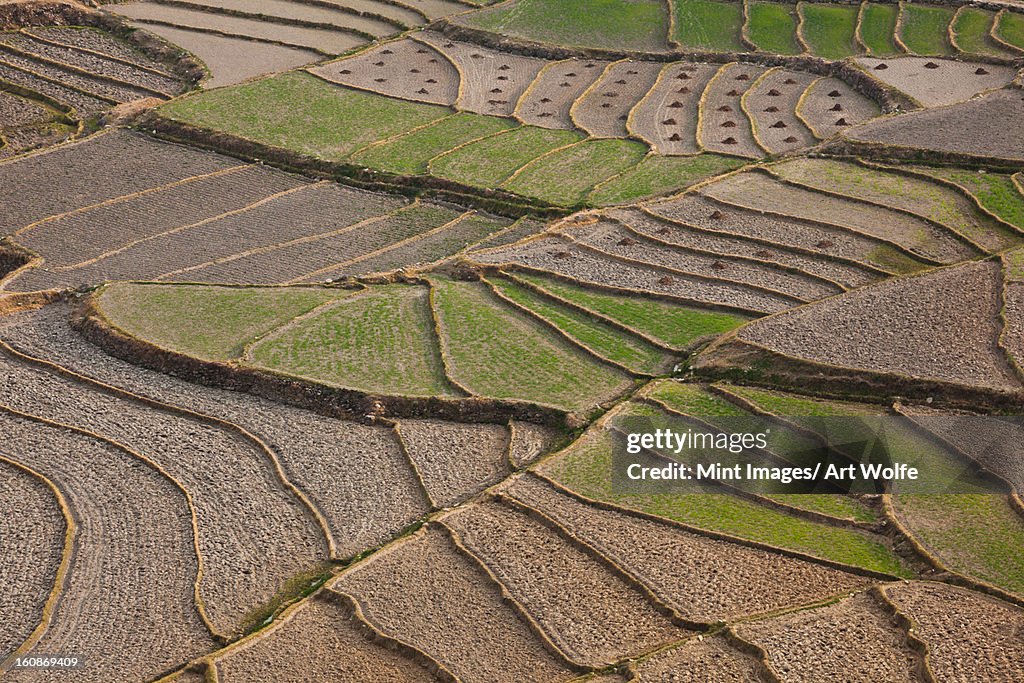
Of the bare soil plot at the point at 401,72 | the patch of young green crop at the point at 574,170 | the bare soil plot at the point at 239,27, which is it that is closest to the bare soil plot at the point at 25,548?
the patch of young green crop at the point at 574,170

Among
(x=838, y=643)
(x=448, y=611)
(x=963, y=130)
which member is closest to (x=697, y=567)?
(x=838, y=643)

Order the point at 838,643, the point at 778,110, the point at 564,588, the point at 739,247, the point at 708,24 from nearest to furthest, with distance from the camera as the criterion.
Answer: the point at 838,643, the point at 564,588, the point at 739,247, the point at 778,110, the point at 708,24

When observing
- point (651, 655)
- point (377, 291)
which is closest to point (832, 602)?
point (651, 655)

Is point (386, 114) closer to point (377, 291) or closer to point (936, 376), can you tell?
point (377, 291)

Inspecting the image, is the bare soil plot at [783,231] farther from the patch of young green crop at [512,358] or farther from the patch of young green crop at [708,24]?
the patch of young green crop at [708,24]

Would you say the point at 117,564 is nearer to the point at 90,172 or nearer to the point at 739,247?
the point at 739,247
